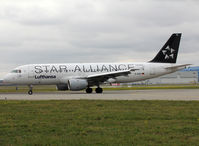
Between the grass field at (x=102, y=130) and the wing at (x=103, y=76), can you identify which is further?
the wing at (x=103, y=76)

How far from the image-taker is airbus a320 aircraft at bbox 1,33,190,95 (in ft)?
115

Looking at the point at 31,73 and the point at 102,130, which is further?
the point at 31,73

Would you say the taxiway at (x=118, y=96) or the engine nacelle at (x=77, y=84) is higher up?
the engine nacelle at (x=77, y=84)

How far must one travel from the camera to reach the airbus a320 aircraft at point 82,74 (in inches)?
1377

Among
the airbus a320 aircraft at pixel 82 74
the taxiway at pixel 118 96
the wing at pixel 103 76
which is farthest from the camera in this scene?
the airbus a320 aircraft at pixel 82 74

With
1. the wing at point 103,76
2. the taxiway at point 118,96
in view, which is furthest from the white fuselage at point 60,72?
the taxiway at point 118,96

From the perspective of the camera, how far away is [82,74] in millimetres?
36469

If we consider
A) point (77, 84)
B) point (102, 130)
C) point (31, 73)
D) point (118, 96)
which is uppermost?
point (31, 73)

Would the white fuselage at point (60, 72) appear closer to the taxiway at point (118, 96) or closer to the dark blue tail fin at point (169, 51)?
the dark blue tail fin at point (169, 51)

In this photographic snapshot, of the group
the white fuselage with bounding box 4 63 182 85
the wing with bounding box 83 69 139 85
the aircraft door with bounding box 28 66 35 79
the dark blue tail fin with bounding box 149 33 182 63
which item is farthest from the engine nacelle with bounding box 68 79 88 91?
the dark blue tail fin with bounding box 149 33 182 63

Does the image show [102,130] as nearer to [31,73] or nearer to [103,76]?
[103,76]

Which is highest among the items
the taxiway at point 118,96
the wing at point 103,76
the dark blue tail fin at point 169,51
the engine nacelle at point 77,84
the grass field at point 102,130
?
the dark blue tail fin at point 169,51

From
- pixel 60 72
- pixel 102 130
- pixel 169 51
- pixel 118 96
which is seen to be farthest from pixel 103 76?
pixel 102 130

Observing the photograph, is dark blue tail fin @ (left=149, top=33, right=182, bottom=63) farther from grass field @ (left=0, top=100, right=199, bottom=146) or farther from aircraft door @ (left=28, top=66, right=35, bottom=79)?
grass field @ (left=0, top=100, right=199, bottom=146)
